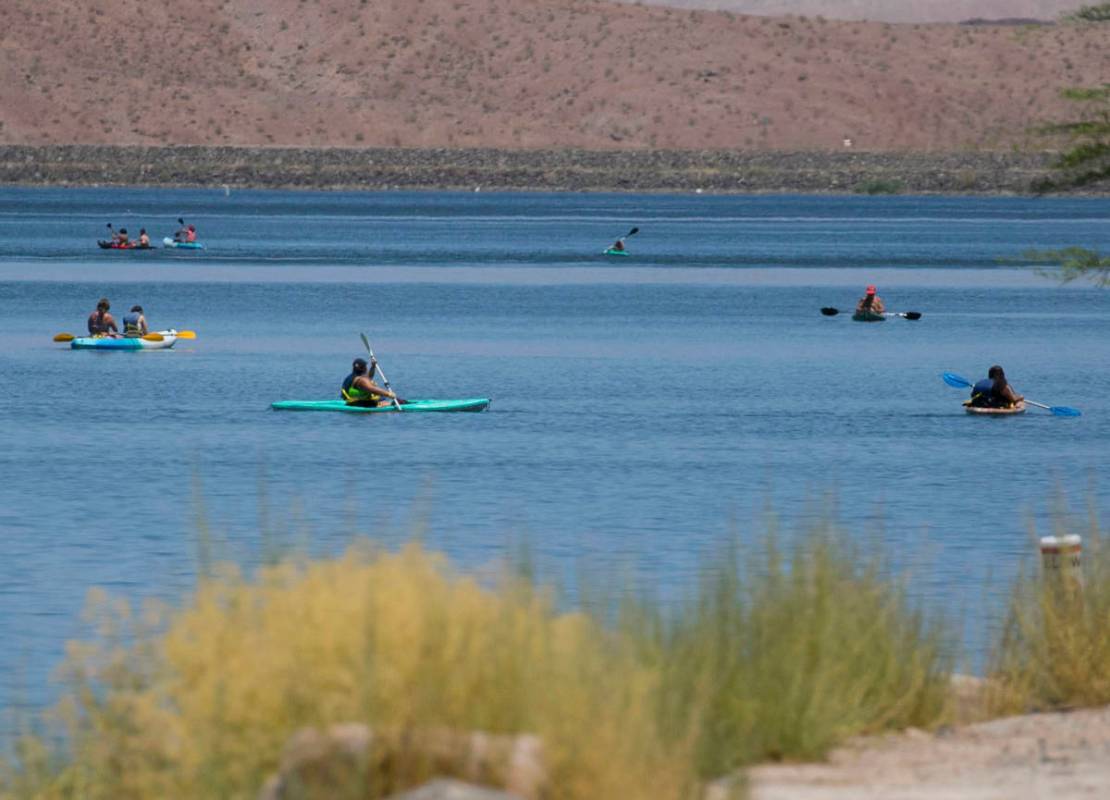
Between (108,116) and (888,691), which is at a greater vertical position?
(108,116)

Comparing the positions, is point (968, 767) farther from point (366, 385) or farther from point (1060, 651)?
point (366, 385)

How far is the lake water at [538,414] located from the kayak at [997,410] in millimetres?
289

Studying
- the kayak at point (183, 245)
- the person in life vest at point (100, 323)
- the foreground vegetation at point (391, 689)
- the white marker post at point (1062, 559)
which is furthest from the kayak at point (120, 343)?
the kayak at point (183, 245)

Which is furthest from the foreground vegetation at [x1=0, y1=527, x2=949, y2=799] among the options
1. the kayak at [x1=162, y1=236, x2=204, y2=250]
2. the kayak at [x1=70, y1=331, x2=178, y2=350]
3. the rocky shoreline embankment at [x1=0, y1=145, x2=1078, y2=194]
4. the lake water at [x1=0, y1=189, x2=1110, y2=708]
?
the rocky shoreline embankment at [x1=0, y1=145, x2=1078, y2=194]

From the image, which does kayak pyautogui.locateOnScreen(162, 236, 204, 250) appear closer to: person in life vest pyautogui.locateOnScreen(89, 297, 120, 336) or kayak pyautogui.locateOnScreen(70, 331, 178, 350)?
→ kayak pyautogui.locateOnScreen(70, 331, 178, 350)

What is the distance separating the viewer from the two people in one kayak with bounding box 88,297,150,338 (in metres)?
50.5

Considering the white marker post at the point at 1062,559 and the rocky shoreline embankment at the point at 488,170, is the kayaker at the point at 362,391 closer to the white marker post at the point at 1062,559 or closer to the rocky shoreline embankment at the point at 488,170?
the white marker post at the point at 1062,559

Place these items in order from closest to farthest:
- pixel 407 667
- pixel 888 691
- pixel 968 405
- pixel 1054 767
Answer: pixel 407 667 < pixel 1054 767 < pixel 888 691 < pixel 968 405

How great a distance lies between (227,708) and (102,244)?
81.8 metres

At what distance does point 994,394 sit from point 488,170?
141m

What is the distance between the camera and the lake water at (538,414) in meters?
24.7

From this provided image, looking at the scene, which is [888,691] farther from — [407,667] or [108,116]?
[108,116]

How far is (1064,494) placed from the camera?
101ft

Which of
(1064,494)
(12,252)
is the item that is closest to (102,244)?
(12,252)
